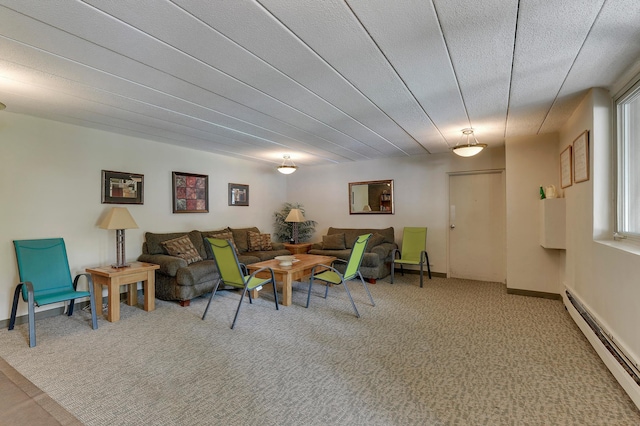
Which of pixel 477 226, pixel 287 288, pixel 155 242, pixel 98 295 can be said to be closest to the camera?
pixel 98 295

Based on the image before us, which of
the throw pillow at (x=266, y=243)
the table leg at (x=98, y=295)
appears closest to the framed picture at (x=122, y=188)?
the table leg at (x=98, y=295)

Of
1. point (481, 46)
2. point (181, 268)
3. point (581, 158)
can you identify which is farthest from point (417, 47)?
point (181, 268)

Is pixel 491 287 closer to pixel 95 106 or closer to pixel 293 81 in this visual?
pixel 293 81

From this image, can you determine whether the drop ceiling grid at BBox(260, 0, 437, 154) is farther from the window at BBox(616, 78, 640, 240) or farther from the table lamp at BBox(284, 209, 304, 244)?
the table lamp at BBox(284, 209, 304, 244)

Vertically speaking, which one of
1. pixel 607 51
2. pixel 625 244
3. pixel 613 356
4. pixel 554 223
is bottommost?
pixel 613 356

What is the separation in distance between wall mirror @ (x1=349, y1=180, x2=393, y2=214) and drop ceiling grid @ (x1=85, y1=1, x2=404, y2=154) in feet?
9.99

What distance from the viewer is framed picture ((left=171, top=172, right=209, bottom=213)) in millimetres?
4984

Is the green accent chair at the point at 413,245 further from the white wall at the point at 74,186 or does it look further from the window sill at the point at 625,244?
the white wall at the point at 74,186

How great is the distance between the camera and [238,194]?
20.0ft

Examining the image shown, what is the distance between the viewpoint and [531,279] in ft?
14.3

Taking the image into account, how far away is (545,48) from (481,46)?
0.43 meters

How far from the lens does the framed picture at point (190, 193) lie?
4.98 metres

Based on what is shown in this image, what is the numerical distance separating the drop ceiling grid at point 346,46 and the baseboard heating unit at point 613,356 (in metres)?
2.51

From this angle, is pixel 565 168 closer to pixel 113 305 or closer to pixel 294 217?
pixel 294 217
